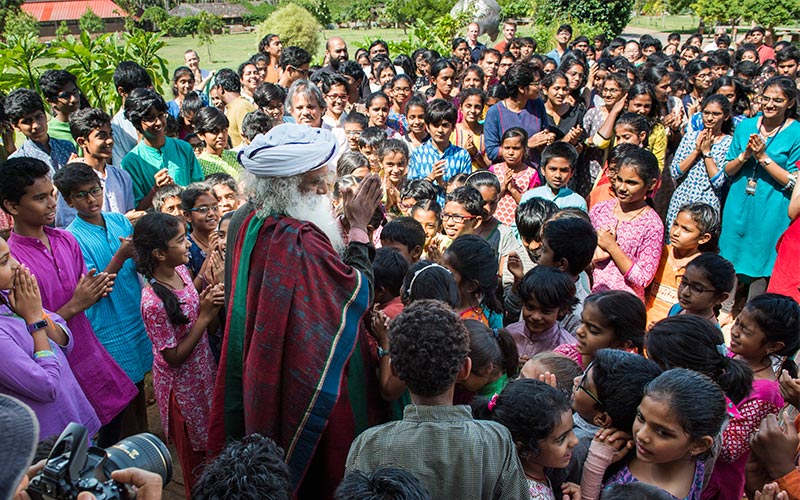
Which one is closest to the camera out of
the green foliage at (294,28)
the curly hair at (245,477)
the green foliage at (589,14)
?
the curly hair at (245,477)

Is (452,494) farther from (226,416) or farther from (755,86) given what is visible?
(755,86)

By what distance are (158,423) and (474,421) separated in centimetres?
313

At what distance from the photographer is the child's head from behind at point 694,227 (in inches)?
145

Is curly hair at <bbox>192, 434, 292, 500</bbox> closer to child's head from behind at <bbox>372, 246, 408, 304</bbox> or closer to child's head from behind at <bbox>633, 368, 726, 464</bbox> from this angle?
child's head from behind at <bbox>633, 368, 726, 464</bbox>

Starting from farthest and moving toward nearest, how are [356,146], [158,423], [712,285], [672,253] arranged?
1. [356,146]
2. [158,423]
3. [672,253]
4. [712,285]

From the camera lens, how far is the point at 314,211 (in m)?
2.58

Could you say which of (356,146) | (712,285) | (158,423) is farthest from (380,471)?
(356,146)

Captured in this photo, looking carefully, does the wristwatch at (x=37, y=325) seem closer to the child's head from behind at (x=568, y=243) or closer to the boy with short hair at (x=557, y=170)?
the child's head from behind at (x=568, y=243)

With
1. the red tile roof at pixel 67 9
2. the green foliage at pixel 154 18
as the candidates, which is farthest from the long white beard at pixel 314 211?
the red tile roof at pixel 67 9

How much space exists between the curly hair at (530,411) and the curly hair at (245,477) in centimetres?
76

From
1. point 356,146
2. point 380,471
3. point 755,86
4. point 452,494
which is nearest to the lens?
point 380,471

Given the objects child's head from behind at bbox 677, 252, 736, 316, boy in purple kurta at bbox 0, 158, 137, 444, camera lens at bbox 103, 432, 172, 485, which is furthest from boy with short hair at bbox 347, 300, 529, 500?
boy in purple kurta at bbox 0, 158, 137, 444

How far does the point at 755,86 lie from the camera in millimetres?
8109

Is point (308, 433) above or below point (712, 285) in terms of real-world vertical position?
below
